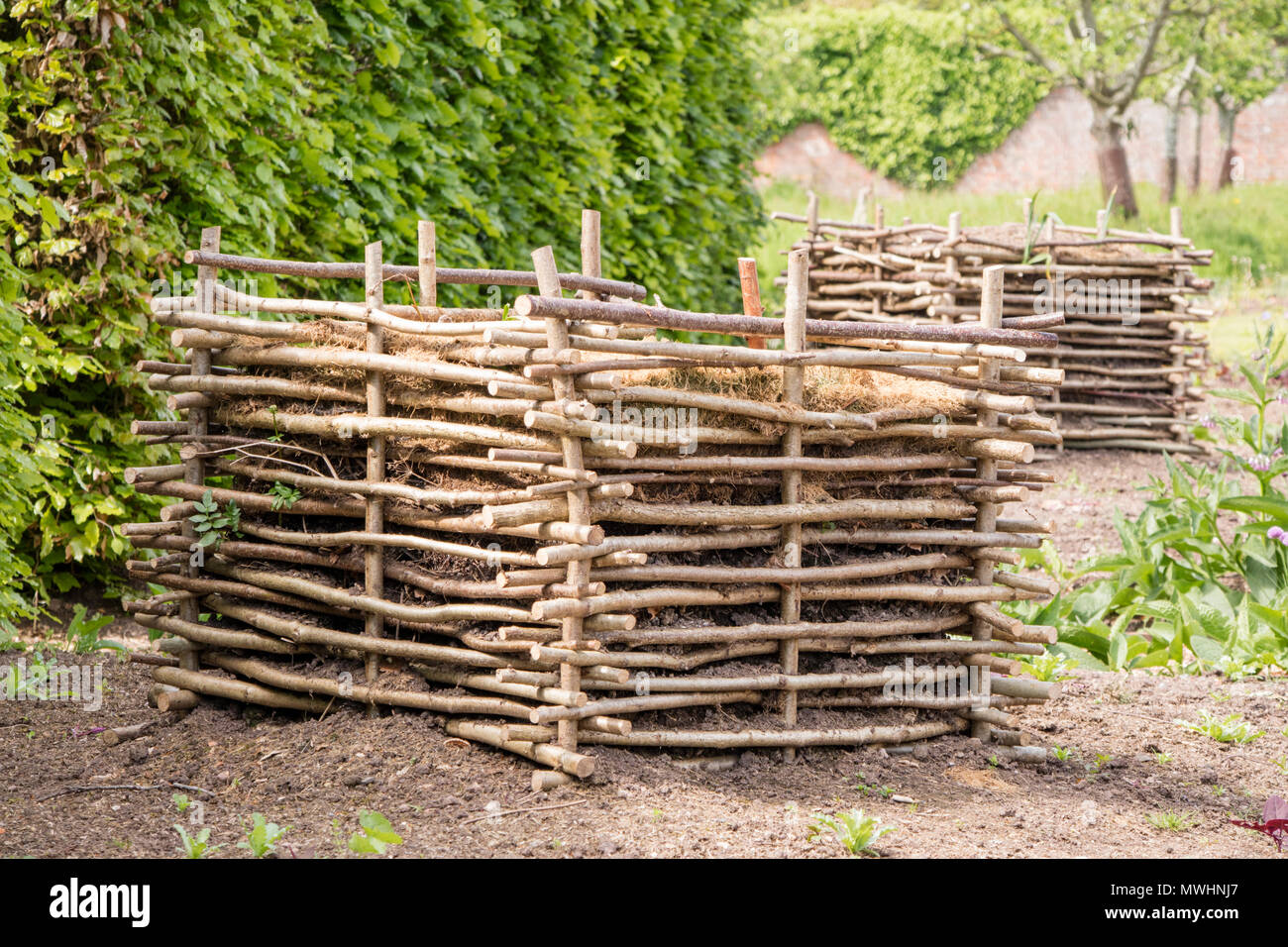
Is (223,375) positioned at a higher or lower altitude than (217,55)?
lower

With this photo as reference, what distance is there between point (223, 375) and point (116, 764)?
52.8 inches

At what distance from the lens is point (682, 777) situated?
12.4 ft

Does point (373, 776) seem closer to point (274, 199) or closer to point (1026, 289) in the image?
point (274, 199)

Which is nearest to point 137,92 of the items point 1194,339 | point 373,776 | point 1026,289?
point 373,776

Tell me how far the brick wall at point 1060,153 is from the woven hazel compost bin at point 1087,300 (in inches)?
469

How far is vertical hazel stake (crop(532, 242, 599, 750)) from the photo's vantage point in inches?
141

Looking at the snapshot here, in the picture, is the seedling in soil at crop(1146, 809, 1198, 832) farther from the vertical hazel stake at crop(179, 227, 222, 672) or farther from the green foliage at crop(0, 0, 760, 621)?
the green foliage at crop(0, 0, 760, 621)

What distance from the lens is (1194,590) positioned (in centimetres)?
600

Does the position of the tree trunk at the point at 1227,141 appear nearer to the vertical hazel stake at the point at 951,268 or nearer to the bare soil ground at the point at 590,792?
the vertical hazel stake at the point at 951,268

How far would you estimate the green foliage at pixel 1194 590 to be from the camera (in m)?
5.54

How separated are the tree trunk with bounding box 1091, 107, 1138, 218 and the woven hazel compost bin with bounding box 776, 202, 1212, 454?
795cm

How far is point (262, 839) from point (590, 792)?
93 cm

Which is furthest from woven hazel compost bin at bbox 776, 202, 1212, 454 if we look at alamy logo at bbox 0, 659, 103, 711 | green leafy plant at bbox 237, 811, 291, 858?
green leafy plant at bbox 237, 811, 291, 858
